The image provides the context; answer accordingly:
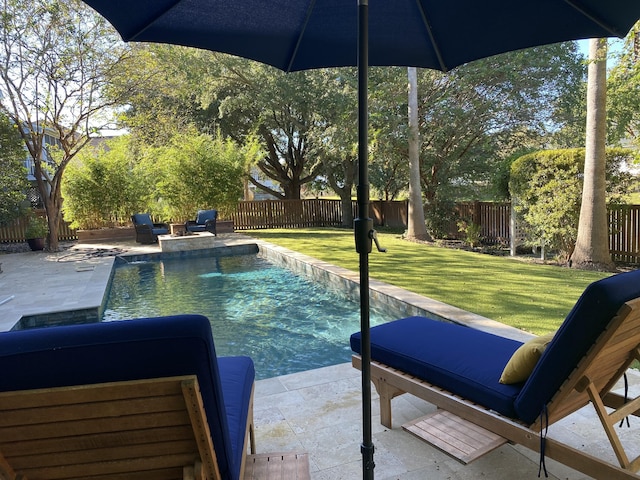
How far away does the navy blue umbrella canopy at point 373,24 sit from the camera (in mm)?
2129

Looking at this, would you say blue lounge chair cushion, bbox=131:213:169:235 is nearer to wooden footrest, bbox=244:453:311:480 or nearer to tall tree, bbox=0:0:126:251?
tall tree, bbox=0:0:126:251

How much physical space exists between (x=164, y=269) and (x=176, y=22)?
8.01 metres

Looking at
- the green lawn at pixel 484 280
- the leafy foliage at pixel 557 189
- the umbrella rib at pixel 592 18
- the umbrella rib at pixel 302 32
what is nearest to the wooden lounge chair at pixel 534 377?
the umbrella rib at pixel 592 18

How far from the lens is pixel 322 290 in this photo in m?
7.23

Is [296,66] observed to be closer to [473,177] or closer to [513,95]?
[513,95]

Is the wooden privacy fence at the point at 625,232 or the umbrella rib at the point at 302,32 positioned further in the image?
the wooden privacy fence at the point at 625,232

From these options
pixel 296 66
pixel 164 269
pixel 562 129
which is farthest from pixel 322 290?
pixel 562 129

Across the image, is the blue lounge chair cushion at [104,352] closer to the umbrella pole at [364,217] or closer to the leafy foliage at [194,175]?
the umbrella pole at [364,217]

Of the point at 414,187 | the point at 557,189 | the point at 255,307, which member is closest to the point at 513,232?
the point at 557,189

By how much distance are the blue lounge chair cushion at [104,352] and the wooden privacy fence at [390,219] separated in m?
6.91

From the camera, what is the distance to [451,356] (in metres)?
2.33

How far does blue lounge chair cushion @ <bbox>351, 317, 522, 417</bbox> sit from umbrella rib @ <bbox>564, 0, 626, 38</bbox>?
169 cm

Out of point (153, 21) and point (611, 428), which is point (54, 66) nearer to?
point (153, 21)

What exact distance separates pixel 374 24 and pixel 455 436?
82.3 inches
